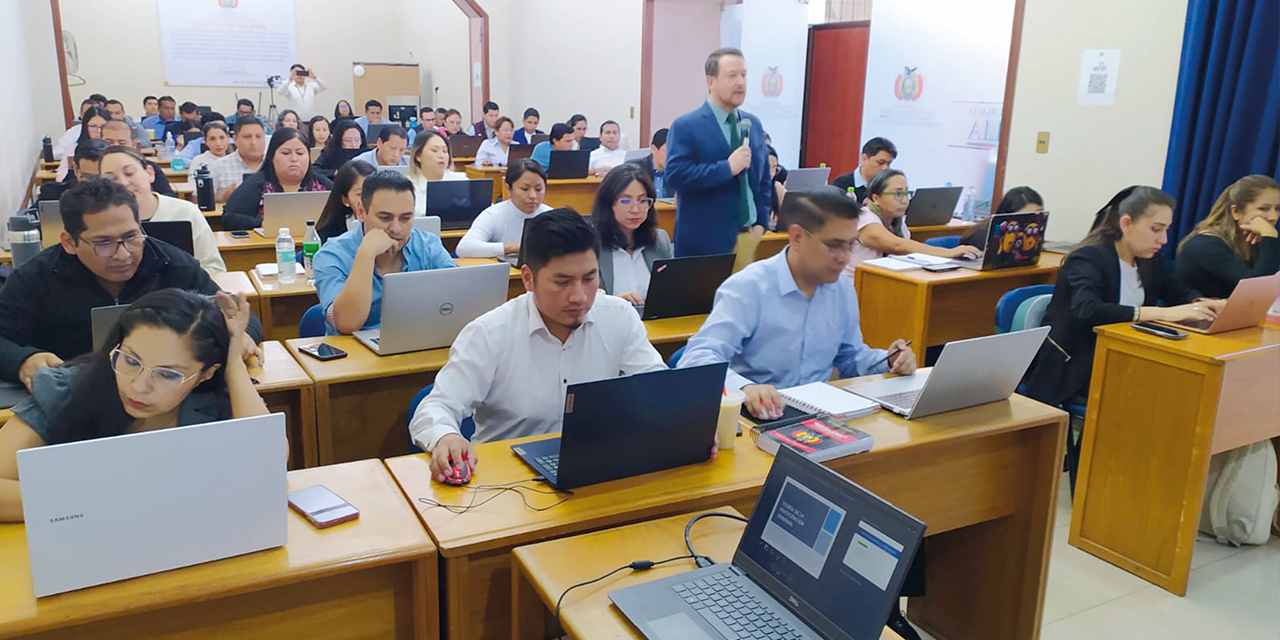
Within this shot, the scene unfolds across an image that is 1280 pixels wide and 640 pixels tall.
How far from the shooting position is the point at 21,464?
3.73ft

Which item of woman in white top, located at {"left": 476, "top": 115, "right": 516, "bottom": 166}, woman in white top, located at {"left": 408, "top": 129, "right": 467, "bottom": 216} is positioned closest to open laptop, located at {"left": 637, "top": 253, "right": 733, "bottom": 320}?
woman in white top, located at {"left": 408, "top": 129, "right": 467, "bottom": 216}

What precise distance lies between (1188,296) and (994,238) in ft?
2.85

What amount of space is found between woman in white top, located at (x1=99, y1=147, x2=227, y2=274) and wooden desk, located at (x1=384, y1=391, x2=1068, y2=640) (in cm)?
223

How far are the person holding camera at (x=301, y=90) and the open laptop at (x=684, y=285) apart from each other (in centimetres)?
1053

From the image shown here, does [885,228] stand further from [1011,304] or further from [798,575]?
[798,575]

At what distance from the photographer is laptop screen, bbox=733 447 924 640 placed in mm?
1206

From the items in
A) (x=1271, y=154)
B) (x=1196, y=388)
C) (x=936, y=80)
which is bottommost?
(x=1196, y=388)

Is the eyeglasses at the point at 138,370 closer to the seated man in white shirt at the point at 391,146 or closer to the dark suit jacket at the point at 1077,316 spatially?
the dark suit jacket at the point at 1077,316

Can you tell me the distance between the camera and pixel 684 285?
308cm

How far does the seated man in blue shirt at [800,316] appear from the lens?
2289 mm

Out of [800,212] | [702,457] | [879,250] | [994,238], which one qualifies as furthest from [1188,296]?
[702,457]

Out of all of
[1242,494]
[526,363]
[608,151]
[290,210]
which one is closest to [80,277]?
[526,363]

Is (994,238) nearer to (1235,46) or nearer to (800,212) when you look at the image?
(1235,46)

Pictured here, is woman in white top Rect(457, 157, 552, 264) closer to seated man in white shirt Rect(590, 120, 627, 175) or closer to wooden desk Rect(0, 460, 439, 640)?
wooden desk Rect(0, 460, 439, 640)
